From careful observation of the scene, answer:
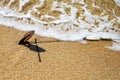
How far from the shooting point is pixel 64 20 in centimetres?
585

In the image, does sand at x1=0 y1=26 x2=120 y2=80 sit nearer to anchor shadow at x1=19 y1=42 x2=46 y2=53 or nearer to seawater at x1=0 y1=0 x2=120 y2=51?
anchor shadow at x1=19 y1=42 x2=46 y2=53

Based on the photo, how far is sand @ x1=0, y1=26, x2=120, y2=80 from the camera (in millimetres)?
3818

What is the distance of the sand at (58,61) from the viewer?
3818mm

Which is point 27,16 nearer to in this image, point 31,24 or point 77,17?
point 31,24

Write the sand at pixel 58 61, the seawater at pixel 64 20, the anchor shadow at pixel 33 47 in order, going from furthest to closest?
1. the seawater at pixel 64 20
2. the anchor shadow at pixel 33 47
3. the sand at pixel 58 61

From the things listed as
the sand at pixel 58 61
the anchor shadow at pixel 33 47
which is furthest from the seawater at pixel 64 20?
the anchor shadow at pixel 33 47

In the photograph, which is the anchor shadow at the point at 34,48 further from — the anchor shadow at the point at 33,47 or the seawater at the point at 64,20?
the seawater at the point at 64,20

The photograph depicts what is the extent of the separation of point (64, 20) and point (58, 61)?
6.15 ft

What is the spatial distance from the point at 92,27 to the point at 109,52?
3.82 feet

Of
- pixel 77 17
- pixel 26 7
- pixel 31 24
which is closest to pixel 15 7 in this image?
pixel 26 7

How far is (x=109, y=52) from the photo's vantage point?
4.72 meters

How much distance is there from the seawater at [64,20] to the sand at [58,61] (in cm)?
42

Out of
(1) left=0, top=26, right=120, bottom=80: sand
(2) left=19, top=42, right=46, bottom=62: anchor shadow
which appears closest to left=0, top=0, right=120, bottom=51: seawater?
(1) left=0, top=26, right=120, bottom=80: sand

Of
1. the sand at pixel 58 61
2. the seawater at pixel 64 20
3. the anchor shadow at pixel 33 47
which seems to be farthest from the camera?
the seawater at pixel 64 20
